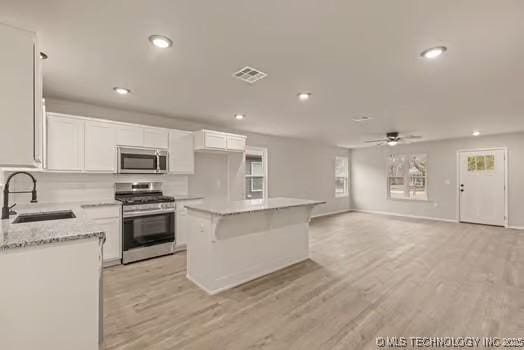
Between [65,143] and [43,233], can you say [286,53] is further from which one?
[65,143]

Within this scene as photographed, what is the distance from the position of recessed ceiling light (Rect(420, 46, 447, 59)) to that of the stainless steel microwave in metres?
3.86

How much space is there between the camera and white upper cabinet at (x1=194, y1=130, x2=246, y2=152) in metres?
4.54

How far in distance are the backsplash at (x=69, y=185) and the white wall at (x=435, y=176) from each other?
7.42 meters

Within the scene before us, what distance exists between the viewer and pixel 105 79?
9.40 feet

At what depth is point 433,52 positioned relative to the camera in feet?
7.22

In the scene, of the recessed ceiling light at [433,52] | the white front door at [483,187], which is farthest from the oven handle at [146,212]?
the white front door at [483,187]

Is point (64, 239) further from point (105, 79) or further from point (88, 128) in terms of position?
point (88, 128)

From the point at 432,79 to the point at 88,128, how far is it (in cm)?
459

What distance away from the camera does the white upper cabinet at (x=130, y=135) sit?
3.82m

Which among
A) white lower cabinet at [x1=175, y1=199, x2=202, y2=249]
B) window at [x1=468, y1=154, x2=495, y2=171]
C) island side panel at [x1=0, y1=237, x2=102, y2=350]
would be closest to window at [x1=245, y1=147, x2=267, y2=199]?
white lower cabinet at [x1=175, y1=199, x2=202, y2=249]

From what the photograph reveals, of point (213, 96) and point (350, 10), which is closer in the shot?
point (350, 10)

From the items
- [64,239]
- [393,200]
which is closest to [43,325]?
[64,239]

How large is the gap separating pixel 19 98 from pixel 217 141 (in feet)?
10.6

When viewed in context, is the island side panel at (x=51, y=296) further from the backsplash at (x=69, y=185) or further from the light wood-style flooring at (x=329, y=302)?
the backsplash at (x=69, y=185)
